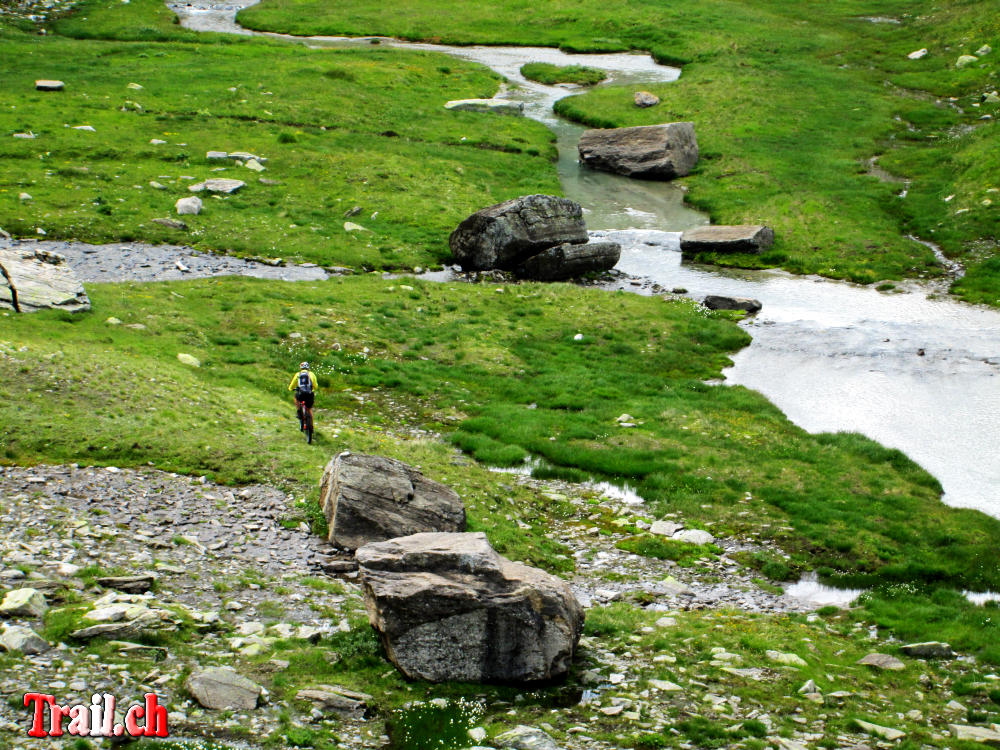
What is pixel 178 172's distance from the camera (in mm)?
57344

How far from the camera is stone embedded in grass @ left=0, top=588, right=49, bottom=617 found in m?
16.8

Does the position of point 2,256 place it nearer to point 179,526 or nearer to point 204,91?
point 179,526

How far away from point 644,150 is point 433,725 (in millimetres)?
58771

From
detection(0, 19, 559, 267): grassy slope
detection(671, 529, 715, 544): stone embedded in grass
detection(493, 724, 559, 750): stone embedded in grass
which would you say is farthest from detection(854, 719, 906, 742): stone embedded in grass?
detection(0, 19, 559, 267): grassy slope

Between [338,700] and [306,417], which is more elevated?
[306,417]

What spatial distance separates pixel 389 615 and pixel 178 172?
47107mm

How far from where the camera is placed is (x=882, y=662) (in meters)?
20.1

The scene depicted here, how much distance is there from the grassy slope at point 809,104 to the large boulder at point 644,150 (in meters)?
2.04

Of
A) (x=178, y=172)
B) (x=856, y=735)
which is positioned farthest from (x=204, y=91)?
(x=856, y=735)

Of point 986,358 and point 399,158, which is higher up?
point 399,158

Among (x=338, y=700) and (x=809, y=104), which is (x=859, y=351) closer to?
(x=338, y=700)

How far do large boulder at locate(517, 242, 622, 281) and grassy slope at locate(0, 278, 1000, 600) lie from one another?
347cm

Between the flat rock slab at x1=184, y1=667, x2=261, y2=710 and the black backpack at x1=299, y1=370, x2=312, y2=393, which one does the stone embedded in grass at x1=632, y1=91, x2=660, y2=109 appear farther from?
the flat rock slab at x1=184, y1=667, x2=261, y2=710

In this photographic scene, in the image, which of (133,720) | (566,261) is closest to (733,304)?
(566,261)
